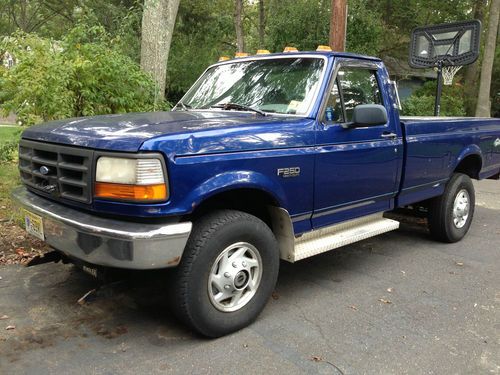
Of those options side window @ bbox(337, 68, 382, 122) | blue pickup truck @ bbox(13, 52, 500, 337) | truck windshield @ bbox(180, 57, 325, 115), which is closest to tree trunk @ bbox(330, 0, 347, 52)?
blue pickup truck @ bbox(13, 52, 500, 337)

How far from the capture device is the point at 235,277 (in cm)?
342

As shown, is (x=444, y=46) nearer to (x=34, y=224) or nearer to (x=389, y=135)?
(x=389, y=135)

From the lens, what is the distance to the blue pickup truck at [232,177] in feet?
9.77

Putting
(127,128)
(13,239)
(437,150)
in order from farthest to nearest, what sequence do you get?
(437,150), (13,239), (127,128)

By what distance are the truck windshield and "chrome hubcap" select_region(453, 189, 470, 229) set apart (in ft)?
9.00

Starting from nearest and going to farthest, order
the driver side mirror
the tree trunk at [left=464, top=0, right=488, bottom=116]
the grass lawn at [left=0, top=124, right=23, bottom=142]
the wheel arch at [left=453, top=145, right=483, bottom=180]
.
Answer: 1. the driver side mirror
2. the wheel arch at [left=453, top=145, right=483, bottom=180]
3. the grass lawn at [left=0, top=124, right=23, bottom=142]
4. the tree trunk at [left=464, top=0, right=488, bottom=116]

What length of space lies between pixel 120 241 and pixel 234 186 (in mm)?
830

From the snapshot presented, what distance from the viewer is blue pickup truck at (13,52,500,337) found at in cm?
298

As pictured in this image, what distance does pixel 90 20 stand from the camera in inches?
281

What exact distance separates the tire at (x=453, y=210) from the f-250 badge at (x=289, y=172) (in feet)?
9.00

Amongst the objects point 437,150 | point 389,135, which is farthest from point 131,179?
point 437,150

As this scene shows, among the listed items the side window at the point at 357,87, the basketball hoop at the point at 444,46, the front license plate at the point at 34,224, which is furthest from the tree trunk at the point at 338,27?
the front license plate at the point at 34,224

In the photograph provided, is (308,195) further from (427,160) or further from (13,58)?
(13,58)

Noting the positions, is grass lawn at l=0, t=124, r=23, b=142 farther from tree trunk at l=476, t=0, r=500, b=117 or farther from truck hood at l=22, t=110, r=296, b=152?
tree trunk at l=476, t=0, r=500, b=117
